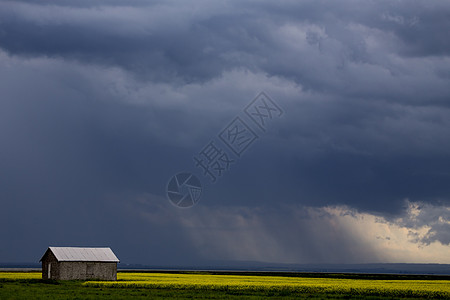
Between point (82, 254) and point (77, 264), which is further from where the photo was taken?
point (82, 254)

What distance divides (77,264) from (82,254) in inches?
92.1

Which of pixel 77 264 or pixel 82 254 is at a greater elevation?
pixel 82 254

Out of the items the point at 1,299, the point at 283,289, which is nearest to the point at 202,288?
the point at 283,289

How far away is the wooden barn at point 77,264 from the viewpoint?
82.2 meters

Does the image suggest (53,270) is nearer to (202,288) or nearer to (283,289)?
(202,288)

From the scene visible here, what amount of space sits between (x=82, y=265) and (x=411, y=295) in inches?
1934

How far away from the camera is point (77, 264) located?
273 ft

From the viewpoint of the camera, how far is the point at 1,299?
1715 inches

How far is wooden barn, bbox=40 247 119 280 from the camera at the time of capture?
82250mm

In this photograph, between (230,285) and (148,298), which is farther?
(230,285)

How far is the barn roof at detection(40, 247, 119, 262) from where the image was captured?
8344 centimetres

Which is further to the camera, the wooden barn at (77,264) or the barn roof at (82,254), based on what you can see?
the barn roof at (82,254)

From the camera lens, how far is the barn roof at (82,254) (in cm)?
8344

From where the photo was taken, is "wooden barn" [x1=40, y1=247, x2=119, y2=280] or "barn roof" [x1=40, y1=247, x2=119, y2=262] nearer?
"wooden barn" [x1=40, y1=247, x2=119, y2=280]
